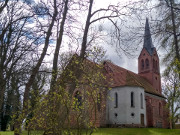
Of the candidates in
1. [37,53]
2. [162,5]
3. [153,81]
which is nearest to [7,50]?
[37,53]

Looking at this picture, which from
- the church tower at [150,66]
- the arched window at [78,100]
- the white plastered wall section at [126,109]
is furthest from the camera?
the church tower at [150,66]

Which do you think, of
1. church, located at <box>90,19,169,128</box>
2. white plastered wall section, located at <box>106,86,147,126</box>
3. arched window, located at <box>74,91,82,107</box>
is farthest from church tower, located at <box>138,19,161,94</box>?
arched window, located at <box>74,91,82,107</box>

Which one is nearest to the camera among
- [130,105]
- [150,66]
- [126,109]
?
[126,109]

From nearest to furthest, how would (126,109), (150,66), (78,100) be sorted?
1. (78,100)
2. (126,109)
3. (150,66)

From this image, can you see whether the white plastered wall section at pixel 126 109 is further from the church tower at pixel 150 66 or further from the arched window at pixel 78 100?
the arched window at pixel 78 100

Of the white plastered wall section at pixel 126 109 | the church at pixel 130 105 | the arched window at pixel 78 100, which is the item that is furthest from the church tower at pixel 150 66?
the arched window at pixel 78 100

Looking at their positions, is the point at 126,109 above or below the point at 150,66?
below

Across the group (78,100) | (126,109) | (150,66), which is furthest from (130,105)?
(78,100)

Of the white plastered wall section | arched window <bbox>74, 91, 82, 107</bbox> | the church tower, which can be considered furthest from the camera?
the church tower

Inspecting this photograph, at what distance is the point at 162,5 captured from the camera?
916 centimetres

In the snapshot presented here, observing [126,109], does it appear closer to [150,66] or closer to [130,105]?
[130,105]

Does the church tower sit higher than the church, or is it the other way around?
the church tower

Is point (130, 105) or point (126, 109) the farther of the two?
point (130, 105)

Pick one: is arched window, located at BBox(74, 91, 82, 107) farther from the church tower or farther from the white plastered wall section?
the church tower
